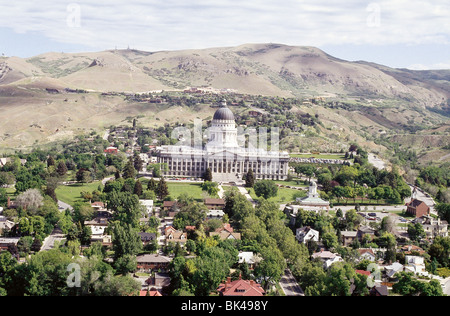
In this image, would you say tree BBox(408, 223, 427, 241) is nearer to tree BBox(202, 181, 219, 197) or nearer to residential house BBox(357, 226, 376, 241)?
residential house BBox(357, 226, 376, 241)

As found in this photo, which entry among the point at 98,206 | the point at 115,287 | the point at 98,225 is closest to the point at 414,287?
the point at 115,287

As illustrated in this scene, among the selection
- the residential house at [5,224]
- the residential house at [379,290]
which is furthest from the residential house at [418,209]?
the residential house at [5,224]

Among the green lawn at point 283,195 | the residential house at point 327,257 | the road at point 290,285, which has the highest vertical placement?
the residential house at point 327,257

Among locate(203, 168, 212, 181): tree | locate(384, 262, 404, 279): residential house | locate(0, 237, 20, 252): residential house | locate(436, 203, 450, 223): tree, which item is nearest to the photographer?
locate(384, 262, 404, 279): residential house

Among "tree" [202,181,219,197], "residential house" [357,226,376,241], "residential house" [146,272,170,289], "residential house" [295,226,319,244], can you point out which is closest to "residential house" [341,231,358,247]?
"residential house" [357,226,376,241]

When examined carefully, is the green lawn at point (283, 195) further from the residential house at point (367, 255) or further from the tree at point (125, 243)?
the tree at point (125, 243)

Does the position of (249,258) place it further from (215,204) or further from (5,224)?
(5,224)
